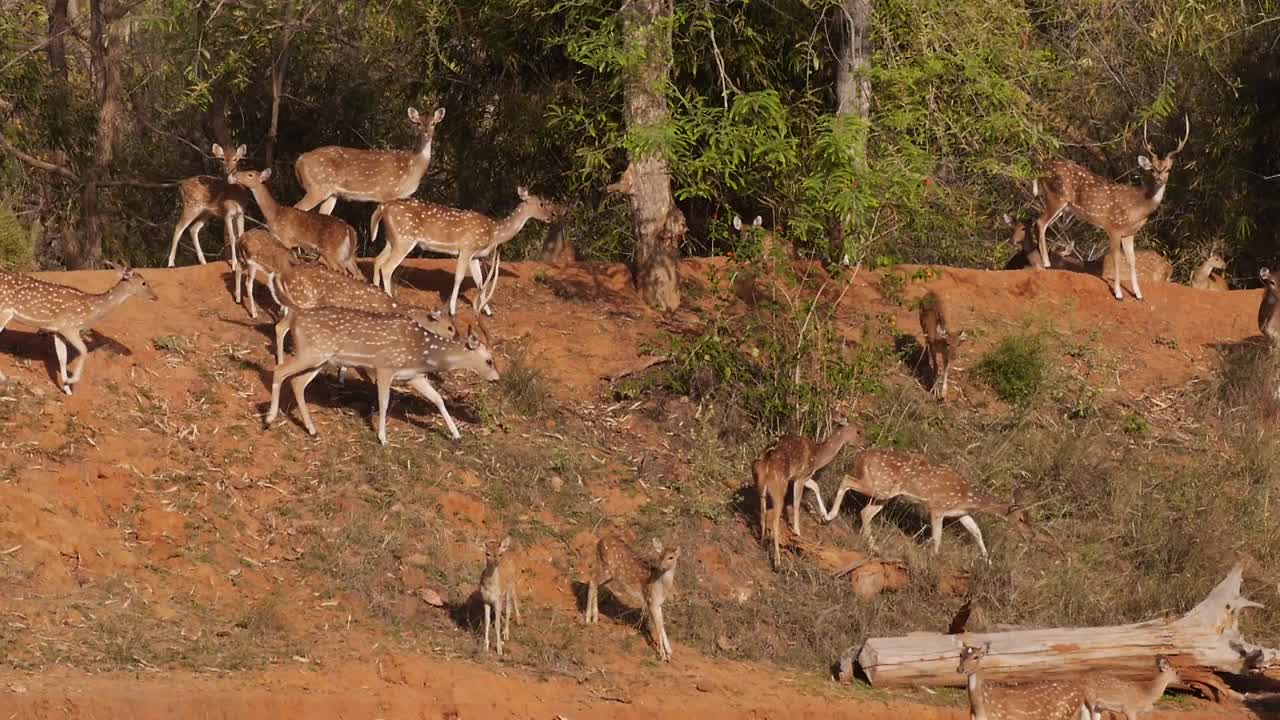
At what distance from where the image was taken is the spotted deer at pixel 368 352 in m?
16.6

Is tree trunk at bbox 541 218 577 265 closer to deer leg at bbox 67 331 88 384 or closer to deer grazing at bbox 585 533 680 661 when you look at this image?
deer leg at bbox 67 331 88 384

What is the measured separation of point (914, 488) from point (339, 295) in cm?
565

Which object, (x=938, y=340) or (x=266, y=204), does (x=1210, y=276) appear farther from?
(x=266, y=204)

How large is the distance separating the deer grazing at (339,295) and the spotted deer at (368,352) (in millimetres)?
486

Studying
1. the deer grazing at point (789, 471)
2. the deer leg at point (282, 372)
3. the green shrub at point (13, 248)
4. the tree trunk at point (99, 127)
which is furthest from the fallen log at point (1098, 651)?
the tree trunk at point (99, 127)

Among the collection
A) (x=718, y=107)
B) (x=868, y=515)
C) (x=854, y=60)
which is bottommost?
(x=868, y=515)

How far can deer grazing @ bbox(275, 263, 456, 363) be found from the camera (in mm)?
17672

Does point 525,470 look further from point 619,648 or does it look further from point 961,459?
point 961,459

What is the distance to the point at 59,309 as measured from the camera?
1634 centimetres

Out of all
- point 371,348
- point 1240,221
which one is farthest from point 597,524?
point 1240,221

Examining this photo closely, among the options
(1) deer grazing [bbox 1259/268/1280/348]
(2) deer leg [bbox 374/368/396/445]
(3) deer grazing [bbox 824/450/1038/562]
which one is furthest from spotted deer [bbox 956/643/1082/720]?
(1) deer grazing [bbox 1259/268/1280/348]

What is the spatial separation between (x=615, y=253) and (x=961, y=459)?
21.7 feet

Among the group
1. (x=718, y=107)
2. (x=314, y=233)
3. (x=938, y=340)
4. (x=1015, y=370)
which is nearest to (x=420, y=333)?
(x=314, y=233)

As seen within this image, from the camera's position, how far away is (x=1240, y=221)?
24500 mm
